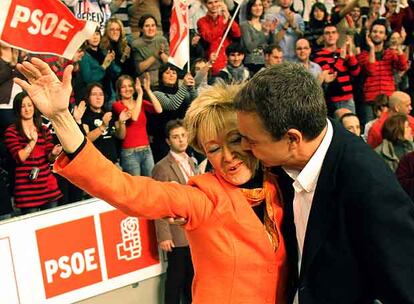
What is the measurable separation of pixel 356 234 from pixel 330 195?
138 millimetres

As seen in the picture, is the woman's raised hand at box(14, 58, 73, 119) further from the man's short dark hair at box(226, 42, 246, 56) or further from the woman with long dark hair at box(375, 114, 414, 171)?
the man's short dark hair at box(226, 42, 246, 56)

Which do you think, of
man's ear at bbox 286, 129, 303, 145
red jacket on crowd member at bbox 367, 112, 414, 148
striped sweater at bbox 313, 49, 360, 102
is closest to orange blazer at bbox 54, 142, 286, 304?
man's ear at bbox 286, 129, 303, 145

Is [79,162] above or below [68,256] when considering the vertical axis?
above

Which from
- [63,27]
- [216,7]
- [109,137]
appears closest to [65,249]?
[109,137]

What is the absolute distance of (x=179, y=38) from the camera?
578 centimetres

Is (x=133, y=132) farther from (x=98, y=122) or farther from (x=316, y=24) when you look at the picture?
(x=316, y=24)

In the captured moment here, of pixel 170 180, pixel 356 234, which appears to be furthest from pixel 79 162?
pixel 170 180

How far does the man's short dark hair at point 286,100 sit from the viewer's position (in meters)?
1.72

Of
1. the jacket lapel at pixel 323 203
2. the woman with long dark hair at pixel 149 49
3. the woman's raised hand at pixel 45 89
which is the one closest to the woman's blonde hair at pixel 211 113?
the jacket lapel at pixel 323 203

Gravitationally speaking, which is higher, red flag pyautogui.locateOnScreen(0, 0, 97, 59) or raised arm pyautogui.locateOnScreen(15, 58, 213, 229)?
red flag pyautogui.locateOnScreen(0, 0, 97, 59)

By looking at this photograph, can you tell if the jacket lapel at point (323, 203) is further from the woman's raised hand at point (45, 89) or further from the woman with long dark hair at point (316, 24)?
the woman with long dark hair at point (316, 24)

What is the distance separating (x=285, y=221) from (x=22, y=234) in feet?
8.30

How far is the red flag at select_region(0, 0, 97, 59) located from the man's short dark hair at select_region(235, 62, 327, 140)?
268cm

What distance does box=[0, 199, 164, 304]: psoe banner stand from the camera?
13.4 ft
